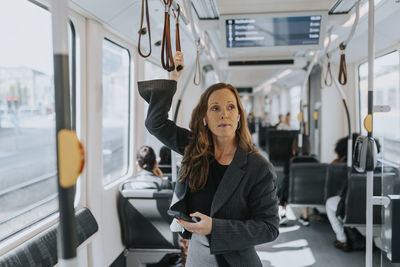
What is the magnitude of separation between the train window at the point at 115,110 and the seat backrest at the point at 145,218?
0.33m

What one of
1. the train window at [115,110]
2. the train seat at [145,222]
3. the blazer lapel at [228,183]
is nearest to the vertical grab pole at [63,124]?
the blazer lapel at [228,183]

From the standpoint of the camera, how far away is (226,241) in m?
1.38

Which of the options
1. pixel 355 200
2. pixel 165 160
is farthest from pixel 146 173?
pixel 355 200

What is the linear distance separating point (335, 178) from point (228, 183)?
10.8 ft

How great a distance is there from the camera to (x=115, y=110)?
329cm

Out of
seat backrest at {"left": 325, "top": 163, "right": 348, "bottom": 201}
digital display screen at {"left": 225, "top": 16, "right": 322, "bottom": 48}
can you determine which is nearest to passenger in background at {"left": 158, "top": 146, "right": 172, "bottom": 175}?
digital display screen at {"left": 225, "top": 16, "right": 322, "bottom": 48}

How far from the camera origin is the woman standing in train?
4.58 ft

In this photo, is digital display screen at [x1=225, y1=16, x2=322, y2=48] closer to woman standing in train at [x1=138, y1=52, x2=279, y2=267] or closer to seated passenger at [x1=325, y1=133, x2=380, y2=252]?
seated passenger at [x1=325, y1=133, x2=380, y2=252]

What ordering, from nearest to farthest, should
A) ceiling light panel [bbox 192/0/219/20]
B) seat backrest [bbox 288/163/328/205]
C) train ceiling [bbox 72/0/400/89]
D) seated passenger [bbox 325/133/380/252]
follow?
train ceiling [bbox 72/0/400/89], ceiling light panel [bbox 192/0/219/20], seated passenger [bbox 325/133/380/252], seat backrest [bbox 288/163/328/205]

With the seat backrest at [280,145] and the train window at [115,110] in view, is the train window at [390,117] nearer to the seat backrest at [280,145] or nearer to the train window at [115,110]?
the train window at [115,110]

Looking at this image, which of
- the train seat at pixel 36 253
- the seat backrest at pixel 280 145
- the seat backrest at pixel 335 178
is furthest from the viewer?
the seat backrest at pixel 280 145

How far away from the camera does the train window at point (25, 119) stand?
75.8 inches

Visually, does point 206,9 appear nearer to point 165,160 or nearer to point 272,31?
point 272,31

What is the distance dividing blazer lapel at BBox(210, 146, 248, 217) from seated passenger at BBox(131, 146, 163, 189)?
1.89 m
